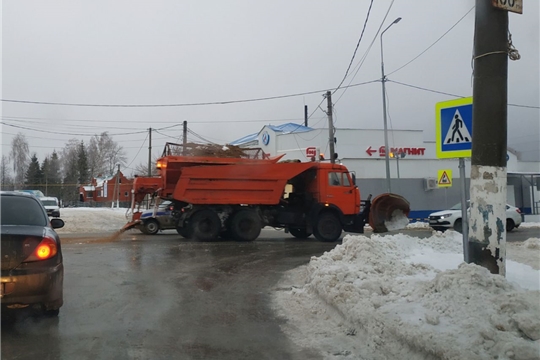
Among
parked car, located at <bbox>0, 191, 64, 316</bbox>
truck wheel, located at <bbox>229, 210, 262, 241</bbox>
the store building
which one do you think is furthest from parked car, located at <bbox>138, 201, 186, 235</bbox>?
parked car, located at <bbox>0, 191, 64, 316</bbox>

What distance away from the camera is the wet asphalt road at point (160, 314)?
5086 millimetres

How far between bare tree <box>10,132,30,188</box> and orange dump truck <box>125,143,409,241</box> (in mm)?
61185

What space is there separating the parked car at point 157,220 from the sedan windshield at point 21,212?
1376cm

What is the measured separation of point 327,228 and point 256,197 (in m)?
2.95

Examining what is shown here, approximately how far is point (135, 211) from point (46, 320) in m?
14.8

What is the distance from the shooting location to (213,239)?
17297 mm

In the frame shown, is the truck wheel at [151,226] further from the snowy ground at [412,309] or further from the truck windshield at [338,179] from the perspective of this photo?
the snowy ground at [412,309]

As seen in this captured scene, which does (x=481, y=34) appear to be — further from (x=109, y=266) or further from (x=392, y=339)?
(x=109, y=266)

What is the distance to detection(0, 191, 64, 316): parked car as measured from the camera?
17.5 feet

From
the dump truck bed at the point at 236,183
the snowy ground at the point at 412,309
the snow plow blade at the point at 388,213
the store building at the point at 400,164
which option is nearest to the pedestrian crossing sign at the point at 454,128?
the snowy ground at the point at 412,309

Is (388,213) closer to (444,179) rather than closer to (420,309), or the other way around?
(444,179)

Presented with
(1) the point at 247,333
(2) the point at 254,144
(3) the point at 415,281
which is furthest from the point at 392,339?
(2) the point at 254,144

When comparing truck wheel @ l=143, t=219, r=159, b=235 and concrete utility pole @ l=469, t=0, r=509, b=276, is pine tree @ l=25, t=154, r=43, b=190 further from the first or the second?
concrete utility pole @ l=469, t=0, r=509, b=276

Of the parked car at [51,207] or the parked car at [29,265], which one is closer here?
the parked car at [29,265]
